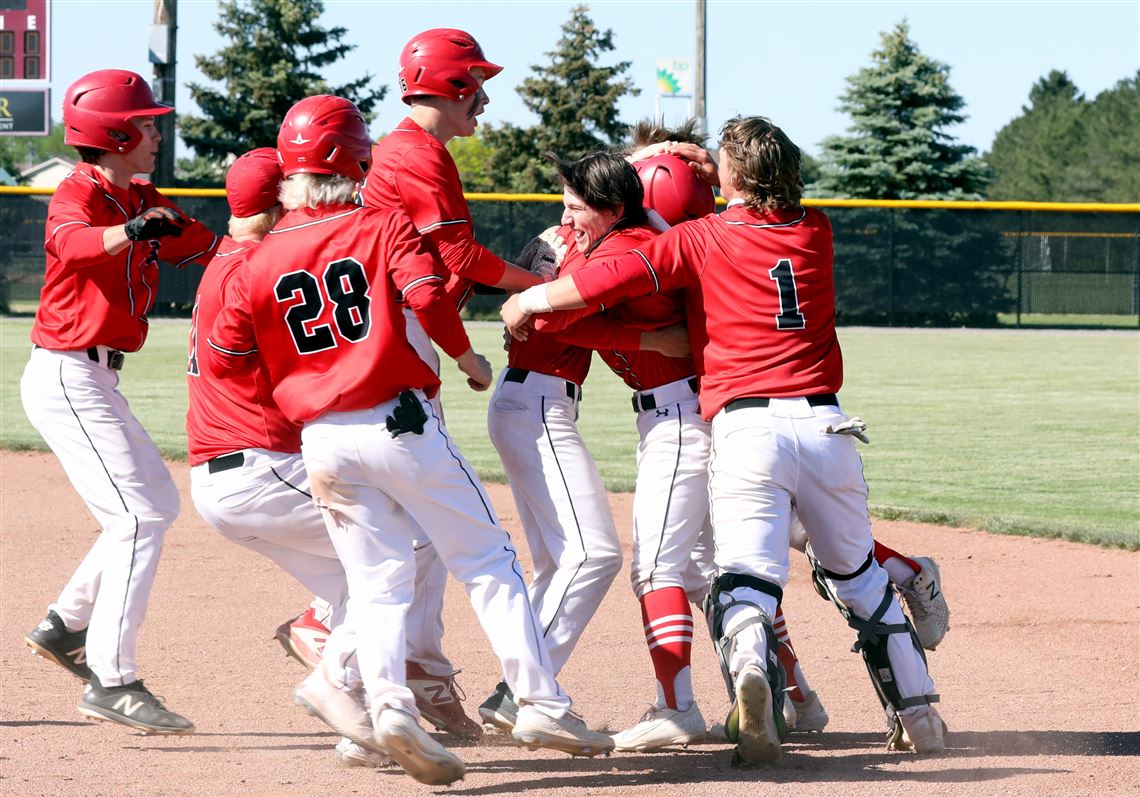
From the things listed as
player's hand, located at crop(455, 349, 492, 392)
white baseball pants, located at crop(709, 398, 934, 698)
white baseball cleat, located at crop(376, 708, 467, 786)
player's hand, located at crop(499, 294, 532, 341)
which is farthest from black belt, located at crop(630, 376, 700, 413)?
white baseball cleat, located at crop(376, 708, 467, 786)

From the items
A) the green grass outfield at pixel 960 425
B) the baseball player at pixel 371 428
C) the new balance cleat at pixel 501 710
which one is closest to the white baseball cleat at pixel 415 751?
the baseball player at pixel 371 428

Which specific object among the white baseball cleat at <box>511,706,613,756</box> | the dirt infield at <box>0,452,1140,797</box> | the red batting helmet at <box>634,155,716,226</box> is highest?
the red batting helmet at <box>634,155,716,226</box>

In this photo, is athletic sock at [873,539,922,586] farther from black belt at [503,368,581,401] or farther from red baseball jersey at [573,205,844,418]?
black belt at [503,368,581,401]

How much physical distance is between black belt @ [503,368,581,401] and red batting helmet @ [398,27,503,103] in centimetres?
86

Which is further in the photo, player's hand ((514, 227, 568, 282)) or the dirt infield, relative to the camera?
player's hand ((514, 227, 568, 282))

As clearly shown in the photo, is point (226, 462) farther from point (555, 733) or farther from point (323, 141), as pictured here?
point (555, 733)

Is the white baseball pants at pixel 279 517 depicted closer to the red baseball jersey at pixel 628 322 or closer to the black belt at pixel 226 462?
the black belt at pixel 226 462

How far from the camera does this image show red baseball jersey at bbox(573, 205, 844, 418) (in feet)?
13.3

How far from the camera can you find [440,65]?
14.6 ft

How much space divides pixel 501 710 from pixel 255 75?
1584 inches

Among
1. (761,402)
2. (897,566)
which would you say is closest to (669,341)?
(761,402)

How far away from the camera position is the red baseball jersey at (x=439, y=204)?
4.30 metres

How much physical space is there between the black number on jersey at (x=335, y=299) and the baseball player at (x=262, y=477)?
0.48m

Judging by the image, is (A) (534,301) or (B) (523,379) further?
(B) (523,379)
